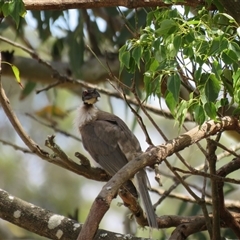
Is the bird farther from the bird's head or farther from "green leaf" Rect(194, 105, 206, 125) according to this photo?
"green leaf" Rect(194, 105, 206, 125)

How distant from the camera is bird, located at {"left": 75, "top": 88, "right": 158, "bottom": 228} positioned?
4.09 m

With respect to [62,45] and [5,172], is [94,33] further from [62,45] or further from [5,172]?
Answer: [5,172]

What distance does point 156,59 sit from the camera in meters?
2.36

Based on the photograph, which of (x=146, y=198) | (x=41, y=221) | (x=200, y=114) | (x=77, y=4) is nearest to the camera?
(x=200, y=114)

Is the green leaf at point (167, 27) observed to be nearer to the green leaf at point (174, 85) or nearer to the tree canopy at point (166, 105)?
the tree canopy at point (166, 105)

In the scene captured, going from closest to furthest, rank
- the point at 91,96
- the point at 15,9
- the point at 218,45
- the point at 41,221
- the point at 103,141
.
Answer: the point at 218,45
the point at 15,9
the point at 41,221
the point at 103,141
the point at 91,96

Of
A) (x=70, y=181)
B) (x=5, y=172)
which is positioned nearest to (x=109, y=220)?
(x=70, y=181)

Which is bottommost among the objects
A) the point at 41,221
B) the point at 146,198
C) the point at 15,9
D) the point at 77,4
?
the point at 41,221

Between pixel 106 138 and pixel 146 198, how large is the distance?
0.78 m

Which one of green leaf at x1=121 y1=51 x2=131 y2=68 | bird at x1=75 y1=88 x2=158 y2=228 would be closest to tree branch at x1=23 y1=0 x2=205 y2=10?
green leaf at x1=121 y1=51 x2=131 y2=68

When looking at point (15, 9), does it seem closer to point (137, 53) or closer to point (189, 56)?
point (137, 53)

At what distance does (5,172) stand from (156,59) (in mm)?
7258

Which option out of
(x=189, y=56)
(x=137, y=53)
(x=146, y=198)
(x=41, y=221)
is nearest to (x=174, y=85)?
(x=189, y=56)

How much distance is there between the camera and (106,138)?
4.41 m
